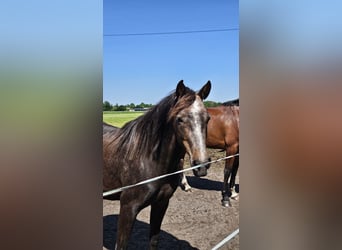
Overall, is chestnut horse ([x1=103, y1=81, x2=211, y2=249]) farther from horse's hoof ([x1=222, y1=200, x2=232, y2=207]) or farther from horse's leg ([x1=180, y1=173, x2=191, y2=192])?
horse's hoof ([x1=222, y1=200, x2=232, y2=207])

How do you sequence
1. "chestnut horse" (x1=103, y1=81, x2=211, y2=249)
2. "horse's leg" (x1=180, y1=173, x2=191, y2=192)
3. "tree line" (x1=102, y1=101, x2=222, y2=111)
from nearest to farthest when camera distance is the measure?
"tree line" (x1=102, y1=101, x2=222, y2=111), "chestnut horse" (x1=103, y1=81, x2=211, y2=249), "horse's leg" (x1=180, y1=173, x2=191, y2=192)

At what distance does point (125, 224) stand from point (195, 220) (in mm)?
250

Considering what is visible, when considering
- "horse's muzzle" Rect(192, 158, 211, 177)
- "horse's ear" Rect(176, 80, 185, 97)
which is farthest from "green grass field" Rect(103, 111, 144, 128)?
"horse's muzzle" Rect(192, 158, 211, 177)

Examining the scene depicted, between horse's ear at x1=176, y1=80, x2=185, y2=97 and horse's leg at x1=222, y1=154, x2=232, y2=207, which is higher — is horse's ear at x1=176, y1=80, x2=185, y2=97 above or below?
above

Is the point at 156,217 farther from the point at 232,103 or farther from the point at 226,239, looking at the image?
the point at 232,103

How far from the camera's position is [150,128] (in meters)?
0.90

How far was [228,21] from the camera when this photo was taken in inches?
33.8

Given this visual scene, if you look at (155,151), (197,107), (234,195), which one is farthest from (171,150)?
(234,195)

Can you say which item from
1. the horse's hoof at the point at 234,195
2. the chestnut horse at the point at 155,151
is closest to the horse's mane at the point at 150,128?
the chestnut horse at the point at 155,151

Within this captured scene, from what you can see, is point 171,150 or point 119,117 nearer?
point 119,117

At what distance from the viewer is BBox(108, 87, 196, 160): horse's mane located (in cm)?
84

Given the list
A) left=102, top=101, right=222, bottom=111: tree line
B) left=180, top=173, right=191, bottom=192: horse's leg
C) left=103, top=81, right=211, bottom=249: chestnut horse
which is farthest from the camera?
left=180, top=173, right=191, bottom=192: horse's leg
